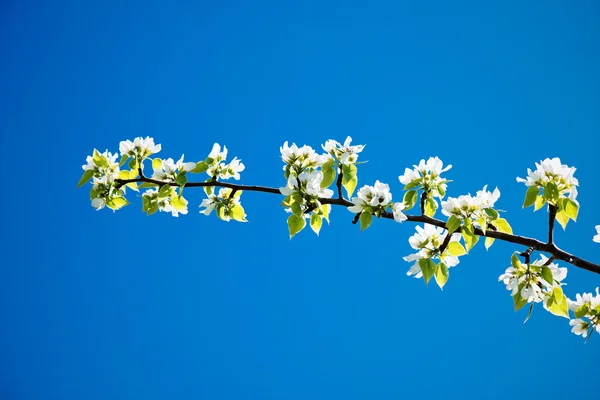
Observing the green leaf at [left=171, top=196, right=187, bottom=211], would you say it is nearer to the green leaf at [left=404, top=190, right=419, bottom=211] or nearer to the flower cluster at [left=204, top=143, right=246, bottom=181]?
the flower cluster at [left=204, top=143, right=246, bottom=181]

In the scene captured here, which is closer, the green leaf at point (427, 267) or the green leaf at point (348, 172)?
the green leaf at point (427, 267)

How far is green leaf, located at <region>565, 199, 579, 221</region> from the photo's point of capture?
4.65ft

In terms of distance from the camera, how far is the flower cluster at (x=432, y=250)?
1.47 m

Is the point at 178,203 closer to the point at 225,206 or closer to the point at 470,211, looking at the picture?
the point at 225,206

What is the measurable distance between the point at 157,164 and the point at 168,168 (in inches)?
2.1

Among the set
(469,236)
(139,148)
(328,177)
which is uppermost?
(139,148)

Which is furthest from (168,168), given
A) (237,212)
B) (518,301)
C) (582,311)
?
(582,311)

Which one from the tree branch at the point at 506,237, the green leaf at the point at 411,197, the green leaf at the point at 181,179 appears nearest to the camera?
the tree branch at the point at 506,237

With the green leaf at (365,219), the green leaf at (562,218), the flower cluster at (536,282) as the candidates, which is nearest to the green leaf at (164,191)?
the green leaf at (365,219)

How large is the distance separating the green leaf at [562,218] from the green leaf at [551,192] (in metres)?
0.10

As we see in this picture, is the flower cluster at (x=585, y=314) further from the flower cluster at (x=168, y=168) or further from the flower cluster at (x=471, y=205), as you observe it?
the flower cluster at (x=168, y=168)

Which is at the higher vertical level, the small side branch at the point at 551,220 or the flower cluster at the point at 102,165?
the flower cluster at the point at 102,165

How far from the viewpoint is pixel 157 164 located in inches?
69.2

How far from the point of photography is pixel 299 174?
4.97 ft
